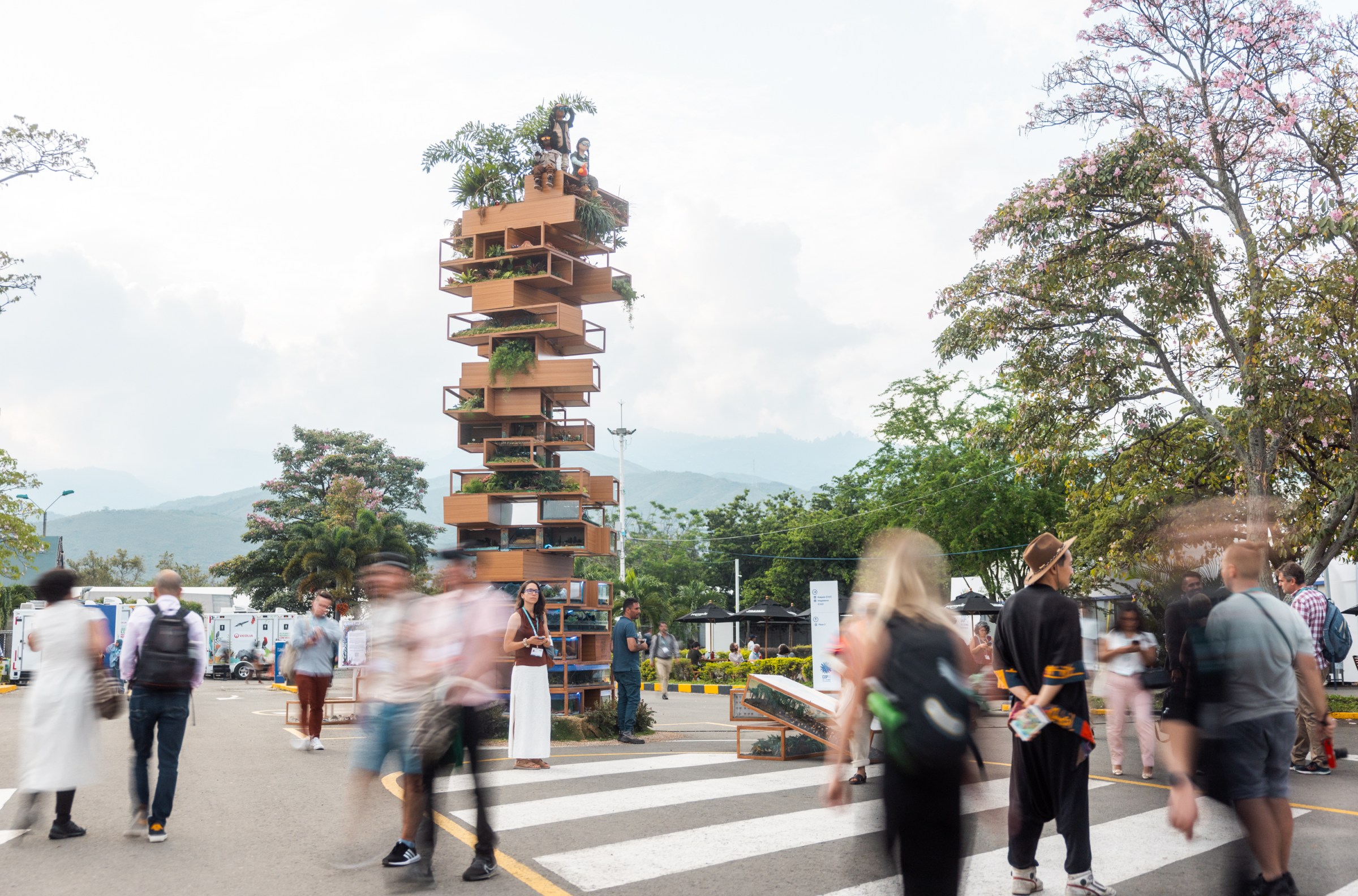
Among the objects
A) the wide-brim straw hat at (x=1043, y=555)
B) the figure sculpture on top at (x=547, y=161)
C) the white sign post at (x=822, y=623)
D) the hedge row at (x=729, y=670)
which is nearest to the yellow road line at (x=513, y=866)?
the wide-brim straw hat at (x=1043, y=555)

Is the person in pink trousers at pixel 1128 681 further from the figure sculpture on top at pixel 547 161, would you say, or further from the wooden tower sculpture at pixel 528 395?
the figure sculpture on top at pixel 547 161

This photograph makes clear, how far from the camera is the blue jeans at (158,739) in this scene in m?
6.87

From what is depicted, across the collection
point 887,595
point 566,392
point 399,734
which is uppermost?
point 566,392

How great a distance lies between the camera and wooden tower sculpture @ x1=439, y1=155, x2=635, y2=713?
1700cm

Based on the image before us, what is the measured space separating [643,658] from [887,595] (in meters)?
32.4

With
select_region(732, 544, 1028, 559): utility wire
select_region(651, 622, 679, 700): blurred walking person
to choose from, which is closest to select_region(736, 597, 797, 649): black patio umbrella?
select_region(732, 544, 1028, 559): utility wire

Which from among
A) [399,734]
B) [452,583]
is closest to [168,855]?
[399,734]

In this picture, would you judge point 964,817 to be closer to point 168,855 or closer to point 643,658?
point 168,855

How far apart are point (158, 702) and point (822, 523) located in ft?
185

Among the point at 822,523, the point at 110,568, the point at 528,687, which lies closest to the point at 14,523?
the point at 528,687

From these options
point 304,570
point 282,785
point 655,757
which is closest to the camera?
point 282,785

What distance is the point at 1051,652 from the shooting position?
541 cm

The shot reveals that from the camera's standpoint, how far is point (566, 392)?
17.8 meters

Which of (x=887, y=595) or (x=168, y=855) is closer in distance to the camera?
(x=887, y=595)
